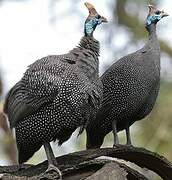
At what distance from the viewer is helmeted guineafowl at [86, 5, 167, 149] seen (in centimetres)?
437

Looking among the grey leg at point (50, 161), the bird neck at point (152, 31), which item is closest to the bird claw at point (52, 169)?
the grey leg at point (50, 161)

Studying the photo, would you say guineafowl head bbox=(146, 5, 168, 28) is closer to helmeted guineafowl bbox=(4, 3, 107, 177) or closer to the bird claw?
helmeted guineafowl bbox=(4, 3, 107, 177)

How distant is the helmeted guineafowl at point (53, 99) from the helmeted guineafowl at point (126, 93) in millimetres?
399

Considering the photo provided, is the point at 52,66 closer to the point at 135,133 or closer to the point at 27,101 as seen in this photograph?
the point at 27,101

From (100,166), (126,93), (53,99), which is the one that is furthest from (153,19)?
(100,166)

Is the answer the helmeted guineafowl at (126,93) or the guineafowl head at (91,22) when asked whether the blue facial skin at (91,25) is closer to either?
the guineafowl head at (91,22)

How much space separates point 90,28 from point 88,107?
581 mm

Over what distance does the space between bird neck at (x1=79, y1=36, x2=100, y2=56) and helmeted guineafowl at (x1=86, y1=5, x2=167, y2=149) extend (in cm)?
34

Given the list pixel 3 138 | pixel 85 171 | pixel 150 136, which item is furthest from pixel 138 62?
pixel 150 136

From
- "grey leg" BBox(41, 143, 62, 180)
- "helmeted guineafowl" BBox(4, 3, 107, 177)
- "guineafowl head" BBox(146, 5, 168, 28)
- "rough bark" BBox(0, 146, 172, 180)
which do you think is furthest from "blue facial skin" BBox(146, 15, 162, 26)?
"rough bark" BBox(0, 146, 172, 180)

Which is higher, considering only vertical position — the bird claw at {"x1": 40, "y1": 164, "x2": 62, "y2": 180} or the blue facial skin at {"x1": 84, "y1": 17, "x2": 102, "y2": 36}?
the blue facial skin at {"x1": 84, "y1": 17, "x2": 102, "y2": 36}

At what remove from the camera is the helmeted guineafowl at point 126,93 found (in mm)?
4371

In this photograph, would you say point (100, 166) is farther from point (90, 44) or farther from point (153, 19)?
point (153, 19)

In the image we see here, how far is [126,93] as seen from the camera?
4375mm
